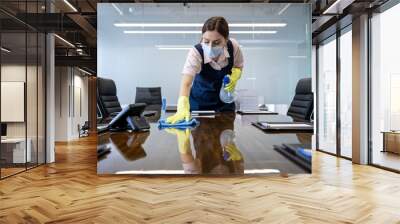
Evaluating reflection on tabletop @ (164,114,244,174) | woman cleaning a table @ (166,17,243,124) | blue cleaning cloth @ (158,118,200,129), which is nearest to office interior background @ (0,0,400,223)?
woman cleaning a table @ (166,17,243,124)

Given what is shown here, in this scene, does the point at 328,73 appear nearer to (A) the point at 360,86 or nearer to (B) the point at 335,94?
(B) the point at 335,94

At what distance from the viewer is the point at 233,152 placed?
3008 millimetres

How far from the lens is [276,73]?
3.34 meters

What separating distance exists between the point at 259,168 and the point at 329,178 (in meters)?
2.06

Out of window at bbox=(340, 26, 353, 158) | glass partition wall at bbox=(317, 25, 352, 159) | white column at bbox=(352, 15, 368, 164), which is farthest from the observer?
glass partition wall at bbox=(317, 25, 352, 159)

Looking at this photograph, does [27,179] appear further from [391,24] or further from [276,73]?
[391,24]

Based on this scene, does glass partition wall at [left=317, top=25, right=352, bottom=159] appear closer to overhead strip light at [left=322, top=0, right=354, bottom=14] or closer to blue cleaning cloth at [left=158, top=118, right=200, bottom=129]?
overhead strip light at [left=322, top=0, right=354, bottom=14]

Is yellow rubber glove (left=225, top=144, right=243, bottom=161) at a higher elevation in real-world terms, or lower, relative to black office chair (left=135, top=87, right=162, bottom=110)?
lower

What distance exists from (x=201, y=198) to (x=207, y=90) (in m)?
1.30

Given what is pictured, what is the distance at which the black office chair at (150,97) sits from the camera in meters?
3.29

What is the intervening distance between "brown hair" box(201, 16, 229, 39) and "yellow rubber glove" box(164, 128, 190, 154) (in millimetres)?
908

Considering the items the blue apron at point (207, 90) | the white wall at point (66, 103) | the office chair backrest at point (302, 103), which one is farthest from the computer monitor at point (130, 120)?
the white wall at point (66, 103)

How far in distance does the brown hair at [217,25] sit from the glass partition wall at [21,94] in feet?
11.1

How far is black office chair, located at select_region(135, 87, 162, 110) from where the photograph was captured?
10.8 feet
